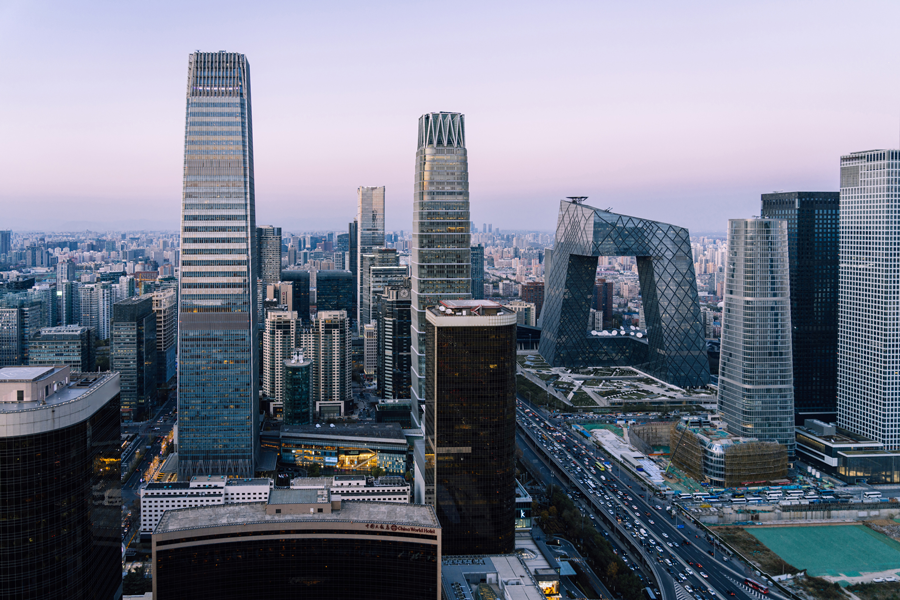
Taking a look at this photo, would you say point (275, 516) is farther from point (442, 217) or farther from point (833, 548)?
point (833, 548)

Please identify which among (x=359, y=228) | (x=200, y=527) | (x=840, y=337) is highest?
(x=359, y=228)

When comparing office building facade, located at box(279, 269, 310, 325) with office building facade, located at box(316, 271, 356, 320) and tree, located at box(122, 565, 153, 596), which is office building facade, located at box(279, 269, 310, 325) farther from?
tree, located at box(122, 565, 153, 596)

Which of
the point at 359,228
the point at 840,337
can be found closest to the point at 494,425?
the point at 840,337

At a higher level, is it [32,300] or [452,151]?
[452,151]

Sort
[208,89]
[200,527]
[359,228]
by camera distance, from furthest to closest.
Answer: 1. [359,228]
2. [208,89]
3. [200,527]

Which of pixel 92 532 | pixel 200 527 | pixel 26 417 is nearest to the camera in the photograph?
pixel 26 417

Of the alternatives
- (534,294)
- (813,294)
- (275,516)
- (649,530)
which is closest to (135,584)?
(275,516)

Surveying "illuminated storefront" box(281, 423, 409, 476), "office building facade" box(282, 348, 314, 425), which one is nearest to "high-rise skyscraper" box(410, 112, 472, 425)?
"illuminated storefront" box(281, 423, 409, 476)

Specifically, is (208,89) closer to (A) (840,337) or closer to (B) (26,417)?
(B) (26,417)
